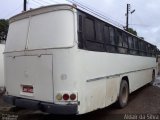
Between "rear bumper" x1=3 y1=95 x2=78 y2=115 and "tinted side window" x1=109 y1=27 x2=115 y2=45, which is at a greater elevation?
"tinted side window" x1=109 y1=27 x2=115 y2=45

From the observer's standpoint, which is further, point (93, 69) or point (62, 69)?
point (93, 69)

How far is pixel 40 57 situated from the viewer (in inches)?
271

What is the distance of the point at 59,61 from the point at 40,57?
23.0 inches

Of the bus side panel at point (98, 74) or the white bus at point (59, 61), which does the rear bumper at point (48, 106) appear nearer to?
the white bus at point (59, 61)

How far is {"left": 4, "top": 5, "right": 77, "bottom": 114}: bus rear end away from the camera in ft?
21.6

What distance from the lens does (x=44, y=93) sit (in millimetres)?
6797

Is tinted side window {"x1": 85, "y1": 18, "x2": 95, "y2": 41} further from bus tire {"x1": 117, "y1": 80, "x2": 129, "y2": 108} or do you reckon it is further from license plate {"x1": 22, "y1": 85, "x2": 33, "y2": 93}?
bus tire {"x1": 117, "y1": 80, "x2": 129, "y2": 108}

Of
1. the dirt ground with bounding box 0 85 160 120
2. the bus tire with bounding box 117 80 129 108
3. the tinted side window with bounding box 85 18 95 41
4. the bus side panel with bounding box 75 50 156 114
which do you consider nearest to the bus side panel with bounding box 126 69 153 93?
the bus side panel with bounding box 75 50 156 114

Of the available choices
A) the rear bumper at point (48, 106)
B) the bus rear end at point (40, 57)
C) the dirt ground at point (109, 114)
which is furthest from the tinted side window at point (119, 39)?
the rear bumper at point (48, 106)

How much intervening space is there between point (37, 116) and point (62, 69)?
2771mm

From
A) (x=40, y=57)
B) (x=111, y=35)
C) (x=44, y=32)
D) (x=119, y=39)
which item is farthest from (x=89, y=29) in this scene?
(x=119, y=39)

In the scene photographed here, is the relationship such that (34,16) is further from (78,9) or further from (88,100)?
(88,100)

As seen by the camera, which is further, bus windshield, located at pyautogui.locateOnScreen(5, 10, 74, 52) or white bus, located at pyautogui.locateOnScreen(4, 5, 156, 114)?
bus windshield, located at pyautogui.locateOnScreen(5, 10, 74, 52)

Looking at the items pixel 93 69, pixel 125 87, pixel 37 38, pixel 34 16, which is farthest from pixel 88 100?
pixel 125 87
